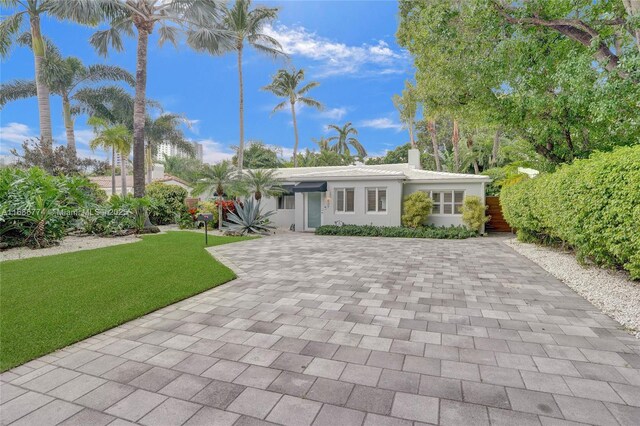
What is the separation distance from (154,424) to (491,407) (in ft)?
8.92

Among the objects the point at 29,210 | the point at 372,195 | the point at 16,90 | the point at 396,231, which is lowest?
the point at 396,231

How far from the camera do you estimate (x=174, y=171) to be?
171ft

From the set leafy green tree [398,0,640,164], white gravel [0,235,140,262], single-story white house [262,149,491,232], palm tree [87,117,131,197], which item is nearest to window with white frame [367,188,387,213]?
single-story white house [262,149,491,232]

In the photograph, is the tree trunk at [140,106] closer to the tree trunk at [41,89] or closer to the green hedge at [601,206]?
the tree trunk at [41,89]

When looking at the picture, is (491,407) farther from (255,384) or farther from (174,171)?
(174,171)

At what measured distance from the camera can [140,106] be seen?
597 inches

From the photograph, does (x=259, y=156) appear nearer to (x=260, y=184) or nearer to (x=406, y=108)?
(x=406, y=108)

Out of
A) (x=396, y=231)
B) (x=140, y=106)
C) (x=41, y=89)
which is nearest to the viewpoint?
(x=140, y=106)

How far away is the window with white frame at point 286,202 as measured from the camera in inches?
792

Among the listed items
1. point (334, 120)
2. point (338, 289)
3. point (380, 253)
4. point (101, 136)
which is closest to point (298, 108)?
point (334, 120)

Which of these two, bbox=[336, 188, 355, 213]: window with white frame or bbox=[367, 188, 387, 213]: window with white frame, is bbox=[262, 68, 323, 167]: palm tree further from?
bbox=[367, 188, 387, 213]: window with white frame

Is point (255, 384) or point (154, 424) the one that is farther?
point (255, 384)

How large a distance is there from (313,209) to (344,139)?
27058mm

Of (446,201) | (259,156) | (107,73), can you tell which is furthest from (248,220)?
(259,156)
